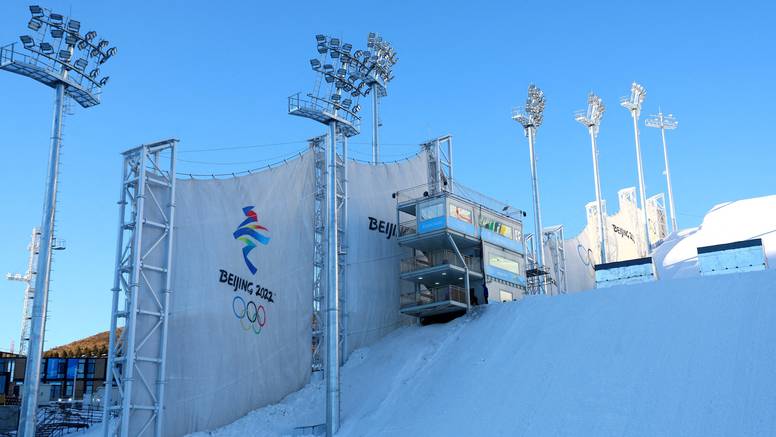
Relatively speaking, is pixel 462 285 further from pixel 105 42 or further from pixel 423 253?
pixel 105 42

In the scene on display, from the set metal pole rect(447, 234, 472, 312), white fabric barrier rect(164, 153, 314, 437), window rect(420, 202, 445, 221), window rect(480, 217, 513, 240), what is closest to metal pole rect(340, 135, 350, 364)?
white fabric barrier rect(164, 153, 314, 437)

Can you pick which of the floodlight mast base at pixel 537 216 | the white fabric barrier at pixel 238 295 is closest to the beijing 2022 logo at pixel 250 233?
the white fabric barrier at pixel 238 295

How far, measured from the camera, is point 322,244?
133ft

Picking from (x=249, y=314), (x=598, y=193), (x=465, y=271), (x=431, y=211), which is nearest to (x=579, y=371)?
(x=465, y=271)

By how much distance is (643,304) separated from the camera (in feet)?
108

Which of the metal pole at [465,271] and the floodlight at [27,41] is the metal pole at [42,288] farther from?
the metal pole at [465,271]

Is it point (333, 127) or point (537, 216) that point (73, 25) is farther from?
point (537, 216)

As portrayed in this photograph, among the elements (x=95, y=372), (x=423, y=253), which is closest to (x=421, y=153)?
(x=423, y=253)

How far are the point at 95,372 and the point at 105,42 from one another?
38468 mm

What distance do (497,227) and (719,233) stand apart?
29.5m

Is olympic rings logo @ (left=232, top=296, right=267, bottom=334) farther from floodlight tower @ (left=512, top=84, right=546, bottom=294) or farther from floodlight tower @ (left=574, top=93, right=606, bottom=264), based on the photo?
floodlight tower @ (left=574, top=93, right=606, bottom=264)

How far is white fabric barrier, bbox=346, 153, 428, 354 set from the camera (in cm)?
4172

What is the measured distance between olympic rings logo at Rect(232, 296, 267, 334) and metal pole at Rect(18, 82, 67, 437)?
933 centimetres

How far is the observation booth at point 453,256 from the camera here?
40.0m
